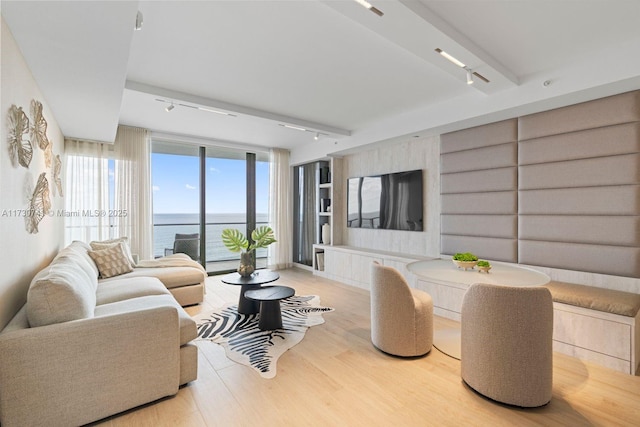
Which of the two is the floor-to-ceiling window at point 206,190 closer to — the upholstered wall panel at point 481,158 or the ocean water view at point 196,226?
the ocean water view at point 196,226

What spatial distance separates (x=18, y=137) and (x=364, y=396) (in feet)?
9.57

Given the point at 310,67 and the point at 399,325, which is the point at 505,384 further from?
the point at 310,67

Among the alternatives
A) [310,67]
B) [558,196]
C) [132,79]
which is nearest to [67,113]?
[132,79]

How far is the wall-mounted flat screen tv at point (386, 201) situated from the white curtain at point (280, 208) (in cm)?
159

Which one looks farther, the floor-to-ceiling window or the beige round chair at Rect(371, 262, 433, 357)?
the floor-to-ceiling window

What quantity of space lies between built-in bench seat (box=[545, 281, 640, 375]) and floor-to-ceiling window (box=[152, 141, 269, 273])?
5.10 metres

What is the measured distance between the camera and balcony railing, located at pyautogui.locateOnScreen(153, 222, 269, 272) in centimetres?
570

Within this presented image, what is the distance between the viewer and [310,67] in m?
2.81

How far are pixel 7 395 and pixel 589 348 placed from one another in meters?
4.05

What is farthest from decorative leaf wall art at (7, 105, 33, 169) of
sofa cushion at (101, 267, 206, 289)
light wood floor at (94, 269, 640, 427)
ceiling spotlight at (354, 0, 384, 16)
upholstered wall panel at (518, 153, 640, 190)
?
upholstered wall panel at (518, 153, 640, 190)

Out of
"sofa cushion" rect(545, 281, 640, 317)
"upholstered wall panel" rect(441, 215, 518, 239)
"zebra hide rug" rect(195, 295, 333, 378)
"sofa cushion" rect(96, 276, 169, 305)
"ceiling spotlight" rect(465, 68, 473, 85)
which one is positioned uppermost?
"ceiling spotlight" rect(465, 68, 473, 85)

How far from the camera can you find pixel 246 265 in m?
3.60

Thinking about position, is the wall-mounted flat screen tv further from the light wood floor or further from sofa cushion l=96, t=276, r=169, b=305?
sofa cushion l=96, t=276, r=169, b=305

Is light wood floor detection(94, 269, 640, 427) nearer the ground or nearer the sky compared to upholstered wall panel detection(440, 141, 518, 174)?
nearer the ground
